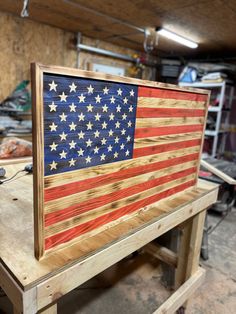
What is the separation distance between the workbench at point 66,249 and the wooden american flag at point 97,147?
4cm

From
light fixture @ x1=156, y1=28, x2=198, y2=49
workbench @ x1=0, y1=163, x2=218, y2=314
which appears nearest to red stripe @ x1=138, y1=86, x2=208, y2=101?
workbench @ x1=0, y1=163, x2=218, y2=314

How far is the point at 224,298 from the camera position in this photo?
1836 mm

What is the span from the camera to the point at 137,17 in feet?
9.76

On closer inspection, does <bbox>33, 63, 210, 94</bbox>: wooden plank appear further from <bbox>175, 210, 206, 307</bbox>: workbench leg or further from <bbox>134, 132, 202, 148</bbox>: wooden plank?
<bbox>175, 210, 206, 307</bbox>: workbench leg

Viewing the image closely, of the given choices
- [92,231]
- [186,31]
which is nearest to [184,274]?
[92,231]

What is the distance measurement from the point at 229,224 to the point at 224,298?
4.30 ft

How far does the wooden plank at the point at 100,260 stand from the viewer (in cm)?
72

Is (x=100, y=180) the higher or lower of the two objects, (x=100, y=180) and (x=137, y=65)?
the lower

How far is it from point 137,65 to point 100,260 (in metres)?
4.59

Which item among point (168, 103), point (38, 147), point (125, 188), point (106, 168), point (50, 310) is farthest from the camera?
point (168, 103)

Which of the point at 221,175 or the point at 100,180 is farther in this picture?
the point at 221,175

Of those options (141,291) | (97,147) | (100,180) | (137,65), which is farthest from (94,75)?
(137,65)

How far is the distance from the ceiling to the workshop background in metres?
0.01

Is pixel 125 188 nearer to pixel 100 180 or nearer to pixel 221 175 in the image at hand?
pixel 100 180
